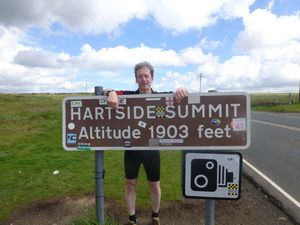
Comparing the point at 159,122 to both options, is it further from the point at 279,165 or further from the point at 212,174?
the point at 279,165

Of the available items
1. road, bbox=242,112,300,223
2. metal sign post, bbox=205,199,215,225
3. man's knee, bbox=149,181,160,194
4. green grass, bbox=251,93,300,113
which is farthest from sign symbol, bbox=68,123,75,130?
green grass, bbox=251,93,300,113

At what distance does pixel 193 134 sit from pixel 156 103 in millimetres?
406

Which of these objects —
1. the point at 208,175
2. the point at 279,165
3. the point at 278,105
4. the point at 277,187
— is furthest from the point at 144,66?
the point at 278,105

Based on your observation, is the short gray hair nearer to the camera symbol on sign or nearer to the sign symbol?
the sign symbol

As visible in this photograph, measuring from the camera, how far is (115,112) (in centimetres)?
357

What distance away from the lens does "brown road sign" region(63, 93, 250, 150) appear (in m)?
3.20

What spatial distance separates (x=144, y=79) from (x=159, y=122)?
33.1 inches

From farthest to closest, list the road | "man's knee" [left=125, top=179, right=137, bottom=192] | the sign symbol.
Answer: the road
"man's knee" [left=125, top=179, right=137, bottom=192]
the sign symbol

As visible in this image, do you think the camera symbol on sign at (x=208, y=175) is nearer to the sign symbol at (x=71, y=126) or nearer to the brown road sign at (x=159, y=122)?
the brown road sign at (x=159, y=122)

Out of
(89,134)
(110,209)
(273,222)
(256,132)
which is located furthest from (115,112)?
(256,132)

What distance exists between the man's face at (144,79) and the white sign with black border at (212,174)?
55.5 inches

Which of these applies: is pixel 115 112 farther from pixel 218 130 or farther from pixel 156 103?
pixel 218 130

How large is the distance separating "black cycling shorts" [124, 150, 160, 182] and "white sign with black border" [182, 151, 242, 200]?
1412mm

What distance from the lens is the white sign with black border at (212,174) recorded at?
2.87 metres
